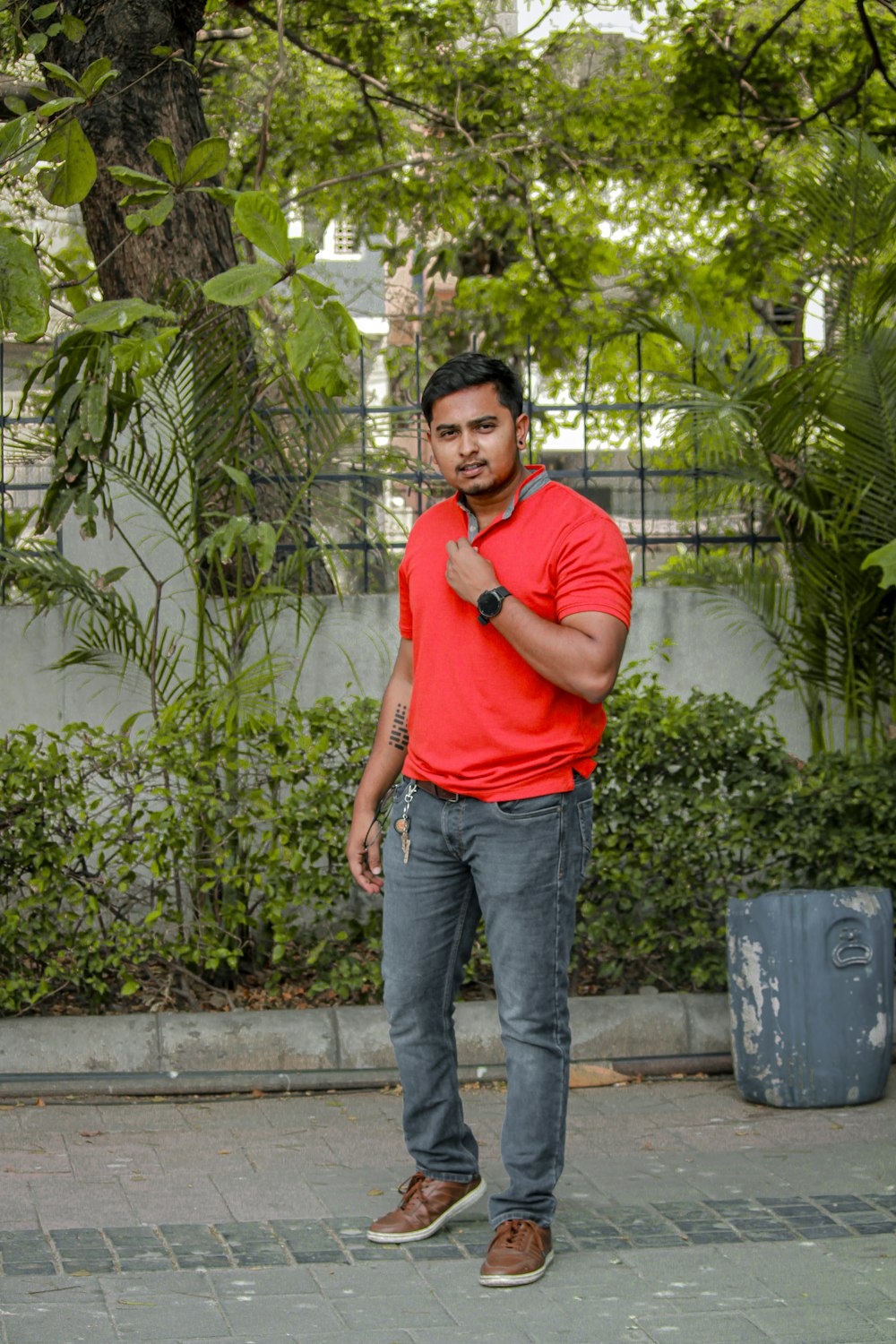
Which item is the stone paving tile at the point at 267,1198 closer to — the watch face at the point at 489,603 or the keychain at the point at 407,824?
the keychain at the point at 407,824

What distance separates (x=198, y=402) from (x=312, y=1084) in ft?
8.27

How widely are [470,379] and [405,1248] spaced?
2.15 m

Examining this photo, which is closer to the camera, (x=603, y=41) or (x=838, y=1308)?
(x=838, y=1308)

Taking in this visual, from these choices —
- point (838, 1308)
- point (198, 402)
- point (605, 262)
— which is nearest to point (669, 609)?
point (198, 402)

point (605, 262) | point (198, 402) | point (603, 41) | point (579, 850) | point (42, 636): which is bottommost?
point (579, 850)

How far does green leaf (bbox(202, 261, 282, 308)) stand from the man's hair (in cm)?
62

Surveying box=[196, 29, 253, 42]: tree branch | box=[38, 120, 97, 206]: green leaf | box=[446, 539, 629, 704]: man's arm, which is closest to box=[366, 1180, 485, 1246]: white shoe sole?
box=[446, 539, 629, 704]: man's arm

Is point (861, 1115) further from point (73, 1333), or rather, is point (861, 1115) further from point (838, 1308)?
point (73, 1333)

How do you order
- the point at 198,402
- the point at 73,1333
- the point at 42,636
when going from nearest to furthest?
the point at 73,1333 → the point at 198,402 → the point at 42,636

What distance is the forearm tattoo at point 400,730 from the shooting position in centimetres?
422

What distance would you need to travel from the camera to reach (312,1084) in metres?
5.62

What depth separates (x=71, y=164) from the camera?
11.2 feet

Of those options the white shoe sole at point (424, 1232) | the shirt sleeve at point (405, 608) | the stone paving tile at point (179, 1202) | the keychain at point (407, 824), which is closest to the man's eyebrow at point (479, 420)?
the shirt sleeve at point (405, 608)

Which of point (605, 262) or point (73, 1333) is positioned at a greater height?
point (605, 262)
